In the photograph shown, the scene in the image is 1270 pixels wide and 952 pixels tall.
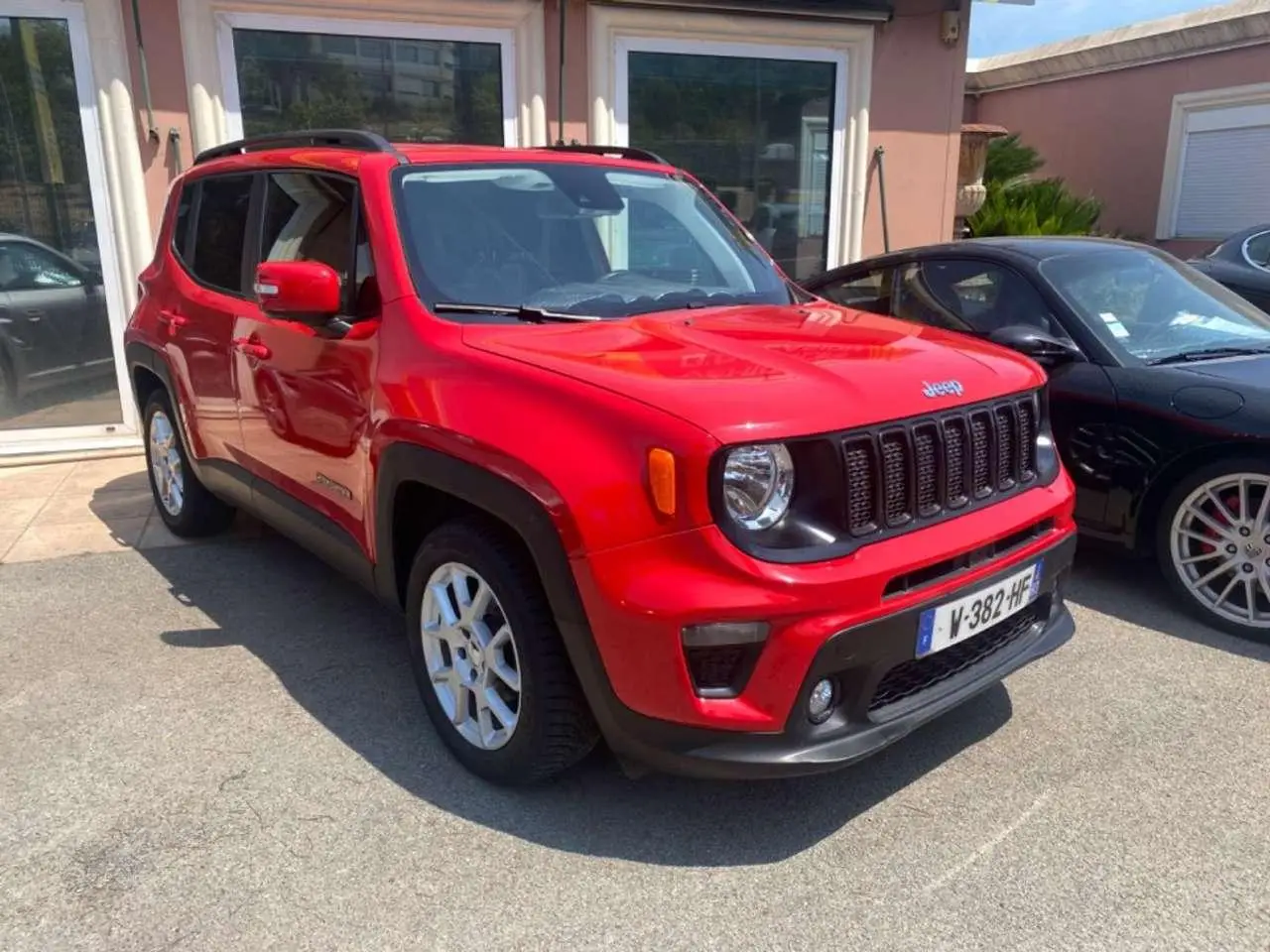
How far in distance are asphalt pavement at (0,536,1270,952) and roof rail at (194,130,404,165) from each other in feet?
6.31

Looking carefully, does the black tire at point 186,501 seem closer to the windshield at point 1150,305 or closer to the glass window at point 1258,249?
the windshield at point 1150,305

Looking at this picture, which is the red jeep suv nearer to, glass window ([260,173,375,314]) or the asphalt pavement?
glass window ([260,173,375,314])

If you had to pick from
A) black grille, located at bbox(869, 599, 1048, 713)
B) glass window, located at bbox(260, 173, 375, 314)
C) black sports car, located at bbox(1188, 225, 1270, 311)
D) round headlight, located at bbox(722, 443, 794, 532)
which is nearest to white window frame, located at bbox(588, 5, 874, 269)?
black sports car, located at bbox(1188, 225, 1270, 311)

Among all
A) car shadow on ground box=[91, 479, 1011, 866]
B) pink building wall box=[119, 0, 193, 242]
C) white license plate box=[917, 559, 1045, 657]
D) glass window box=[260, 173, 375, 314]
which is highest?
pink building wall box=[119, 0, 193, 242]

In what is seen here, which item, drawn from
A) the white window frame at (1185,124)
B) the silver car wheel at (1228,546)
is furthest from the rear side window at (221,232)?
the white window frame at (1185,124)

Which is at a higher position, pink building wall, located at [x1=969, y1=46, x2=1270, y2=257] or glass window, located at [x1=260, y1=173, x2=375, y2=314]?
pink building wall, located at [x1=969, y1=46, x2=1270, y2=257]

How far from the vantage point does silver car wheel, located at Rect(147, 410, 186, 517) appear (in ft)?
16.8

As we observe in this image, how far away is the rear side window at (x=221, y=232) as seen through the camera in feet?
13.9

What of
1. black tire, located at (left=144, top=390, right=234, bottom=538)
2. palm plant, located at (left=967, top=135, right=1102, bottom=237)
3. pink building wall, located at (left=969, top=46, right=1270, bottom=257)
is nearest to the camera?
black tire, located at (left=144, top=390, right=234, bottom=538)

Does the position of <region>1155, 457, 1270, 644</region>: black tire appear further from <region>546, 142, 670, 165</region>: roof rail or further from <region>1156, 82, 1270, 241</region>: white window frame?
<region>1156, 82, 1270, 241</region>: white window frame

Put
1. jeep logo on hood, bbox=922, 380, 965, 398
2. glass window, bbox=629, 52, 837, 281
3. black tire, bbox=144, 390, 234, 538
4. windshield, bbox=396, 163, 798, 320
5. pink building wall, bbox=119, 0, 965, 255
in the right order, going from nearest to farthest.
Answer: jeep logo on hood, bbox=922, 380, 965, 398 < windshield, bbox=396, 163, 798, 320 < black tire, bbox=144, 390, 234, 538 < pink building wall, bbox=119, 0, 965, 255 < glass window, bbox=629, 52, 837, 281

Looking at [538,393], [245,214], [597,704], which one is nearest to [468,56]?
[245,214]

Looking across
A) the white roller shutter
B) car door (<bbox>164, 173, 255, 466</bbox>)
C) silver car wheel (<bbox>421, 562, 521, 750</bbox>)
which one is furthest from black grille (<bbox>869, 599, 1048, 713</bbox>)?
the white roller shutter

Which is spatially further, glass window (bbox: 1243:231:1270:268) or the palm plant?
the palm plant
